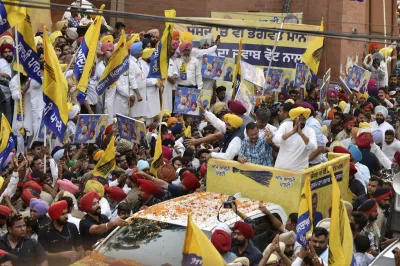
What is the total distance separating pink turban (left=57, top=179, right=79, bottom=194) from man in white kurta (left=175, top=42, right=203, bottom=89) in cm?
808

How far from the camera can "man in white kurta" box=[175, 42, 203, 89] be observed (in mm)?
20859

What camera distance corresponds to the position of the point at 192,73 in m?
21.0

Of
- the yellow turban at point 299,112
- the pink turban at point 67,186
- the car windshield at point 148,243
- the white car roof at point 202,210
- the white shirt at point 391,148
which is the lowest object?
the white shirt at point 391,148

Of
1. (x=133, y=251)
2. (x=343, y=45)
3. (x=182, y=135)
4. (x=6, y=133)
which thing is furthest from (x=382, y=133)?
(x=343, y=45)

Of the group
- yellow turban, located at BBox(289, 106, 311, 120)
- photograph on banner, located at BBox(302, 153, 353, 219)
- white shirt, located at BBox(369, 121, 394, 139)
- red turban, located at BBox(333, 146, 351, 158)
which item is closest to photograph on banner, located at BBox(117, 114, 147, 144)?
red turban, located at BBox(333, 146, 351, 158)

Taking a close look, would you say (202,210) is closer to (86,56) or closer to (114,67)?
(86,56)

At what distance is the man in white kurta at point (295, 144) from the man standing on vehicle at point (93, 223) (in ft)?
7.49

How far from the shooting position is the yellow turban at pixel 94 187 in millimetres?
12703

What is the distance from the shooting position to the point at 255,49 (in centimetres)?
2447

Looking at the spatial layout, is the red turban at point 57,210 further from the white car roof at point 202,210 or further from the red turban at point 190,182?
the red turban at point 190,182

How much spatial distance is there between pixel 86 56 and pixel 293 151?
418 cm

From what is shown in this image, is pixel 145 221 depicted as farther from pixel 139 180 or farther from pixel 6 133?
pixel 6 133

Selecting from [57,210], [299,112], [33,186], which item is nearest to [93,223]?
[57,210]

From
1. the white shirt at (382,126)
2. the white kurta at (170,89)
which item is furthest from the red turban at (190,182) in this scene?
the white kurta at (170,89)
